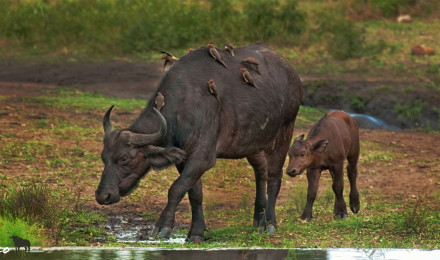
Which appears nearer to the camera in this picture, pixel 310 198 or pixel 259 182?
pixel 259 182

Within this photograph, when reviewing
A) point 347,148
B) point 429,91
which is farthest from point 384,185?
point 429,91

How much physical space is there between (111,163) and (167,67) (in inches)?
58.6

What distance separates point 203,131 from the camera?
766 cm

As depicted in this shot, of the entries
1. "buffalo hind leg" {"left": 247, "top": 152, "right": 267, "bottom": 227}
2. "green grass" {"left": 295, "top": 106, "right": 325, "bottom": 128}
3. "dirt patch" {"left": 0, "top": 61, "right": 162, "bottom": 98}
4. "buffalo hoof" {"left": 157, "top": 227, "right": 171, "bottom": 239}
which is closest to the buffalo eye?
"buffalo hoof" {"left": 157, "top": 227, "right": 171, "bottom": 239}

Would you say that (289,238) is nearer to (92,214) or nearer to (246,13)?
(92,214)

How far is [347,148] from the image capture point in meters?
10.4

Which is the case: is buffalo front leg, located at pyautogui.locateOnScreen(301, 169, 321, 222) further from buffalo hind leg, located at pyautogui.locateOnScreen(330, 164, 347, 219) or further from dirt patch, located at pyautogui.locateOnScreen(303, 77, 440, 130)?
dirt patch, located at pyautogui.locateOnScreen(303, 77, 440, 130)

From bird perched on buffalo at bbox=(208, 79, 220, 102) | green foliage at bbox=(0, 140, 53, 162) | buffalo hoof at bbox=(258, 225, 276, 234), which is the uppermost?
bird perched on buffalo at bbox=(208, 79, 220, 102)

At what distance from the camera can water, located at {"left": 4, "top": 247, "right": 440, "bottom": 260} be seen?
6.71 m

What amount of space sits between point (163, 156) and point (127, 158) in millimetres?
311

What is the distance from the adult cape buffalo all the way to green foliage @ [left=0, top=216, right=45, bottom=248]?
682 mm

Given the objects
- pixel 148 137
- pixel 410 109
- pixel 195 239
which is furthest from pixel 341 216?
pixel 410 109

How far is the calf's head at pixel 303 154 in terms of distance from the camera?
377 inches

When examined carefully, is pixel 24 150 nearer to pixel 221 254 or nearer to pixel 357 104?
pixel 221 254
